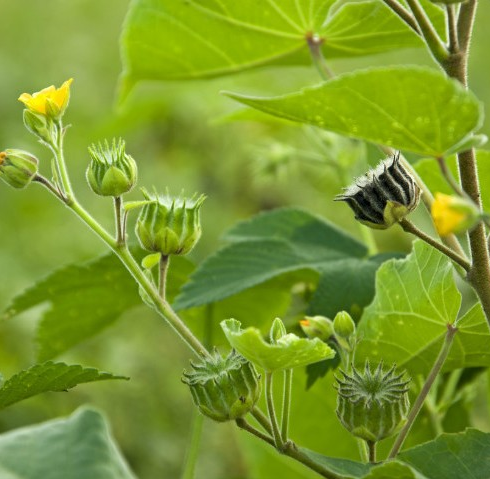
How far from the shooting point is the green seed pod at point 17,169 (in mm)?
504

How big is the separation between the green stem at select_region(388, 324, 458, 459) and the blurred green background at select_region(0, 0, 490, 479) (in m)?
0.19

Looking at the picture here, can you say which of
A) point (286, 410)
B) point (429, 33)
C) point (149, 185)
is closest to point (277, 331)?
point (286, 410)

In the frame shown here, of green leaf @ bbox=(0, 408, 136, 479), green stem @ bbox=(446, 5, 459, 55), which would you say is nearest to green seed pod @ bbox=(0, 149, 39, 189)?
green leaf @ bbox=(0, 408, 136, 479)

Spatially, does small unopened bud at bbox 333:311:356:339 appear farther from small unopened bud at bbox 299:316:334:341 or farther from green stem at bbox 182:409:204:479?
green stem at bbox 182:409:204:479

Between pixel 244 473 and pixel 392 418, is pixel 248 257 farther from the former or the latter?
pixel 244 473

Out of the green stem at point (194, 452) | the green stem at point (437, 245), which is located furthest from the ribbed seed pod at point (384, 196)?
the green stem at point (194, 452)

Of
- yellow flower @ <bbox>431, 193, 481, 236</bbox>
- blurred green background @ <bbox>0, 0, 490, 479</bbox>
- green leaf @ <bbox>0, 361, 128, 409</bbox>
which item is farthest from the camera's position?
blurred green background @ <bbox>0, 0, 490, 479</bbox>

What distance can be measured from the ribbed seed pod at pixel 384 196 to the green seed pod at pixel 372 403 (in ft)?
0.26

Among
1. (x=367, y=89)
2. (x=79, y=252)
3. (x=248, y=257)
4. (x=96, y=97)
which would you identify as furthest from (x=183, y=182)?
(x=367, y=89)

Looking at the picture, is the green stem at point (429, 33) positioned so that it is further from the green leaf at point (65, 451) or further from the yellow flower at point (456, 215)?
the green leaf at point (65, 451)

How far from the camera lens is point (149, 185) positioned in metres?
1.88

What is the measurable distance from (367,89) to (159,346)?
4.24 ft

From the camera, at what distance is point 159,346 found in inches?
64.8

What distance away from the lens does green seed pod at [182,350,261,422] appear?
0.45 meters
